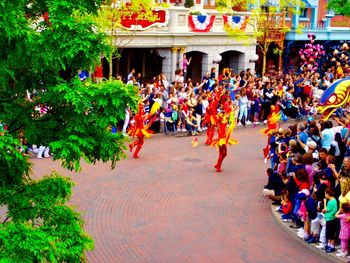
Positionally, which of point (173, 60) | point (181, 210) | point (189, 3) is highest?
point (189, 3)

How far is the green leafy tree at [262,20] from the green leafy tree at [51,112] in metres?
25.3

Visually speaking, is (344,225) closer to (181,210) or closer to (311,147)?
(311,147)

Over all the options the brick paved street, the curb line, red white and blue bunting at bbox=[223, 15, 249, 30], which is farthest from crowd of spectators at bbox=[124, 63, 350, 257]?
red white and blue bunting at bbox=[223, 15, 249, 30]

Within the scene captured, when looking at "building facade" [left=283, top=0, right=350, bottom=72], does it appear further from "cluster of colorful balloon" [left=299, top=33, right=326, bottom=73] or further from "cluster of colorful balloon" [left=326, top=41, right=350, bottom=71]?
"cluster of colorful balloon" [left=299, top=33, right=326, bottom=73]

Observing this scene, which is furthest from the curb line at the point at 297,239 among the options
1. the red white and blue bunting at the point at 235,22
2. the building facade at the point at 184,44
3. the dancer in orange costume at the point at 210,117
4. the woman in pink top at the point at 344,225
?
the red white and blue bunting at the point at 235,22

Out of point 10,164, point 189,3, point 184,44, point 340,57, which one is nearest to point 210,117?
point 184,44

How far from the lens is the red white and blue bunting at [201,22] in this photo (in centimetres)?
3090

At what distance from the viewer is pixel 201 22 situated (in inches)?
1234

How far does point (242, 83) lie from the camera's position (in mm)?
28094

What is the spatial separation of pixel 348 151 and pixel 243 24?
61.5 feet

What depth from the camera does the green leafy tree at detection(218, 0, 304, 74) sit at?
3275 cm

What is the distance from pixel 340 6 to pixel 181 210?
26.6 m

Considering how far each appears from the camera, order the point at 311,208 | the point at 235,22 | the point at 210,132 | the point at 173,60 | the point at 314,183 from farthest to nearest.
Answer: the point at 235,22, the point at 173,60, the point at 210,132, the point at 314,183, the point at 311,208

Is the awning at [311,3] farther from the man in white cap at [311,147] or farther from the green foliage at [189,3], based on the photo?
the man in white cap at [311,147]
